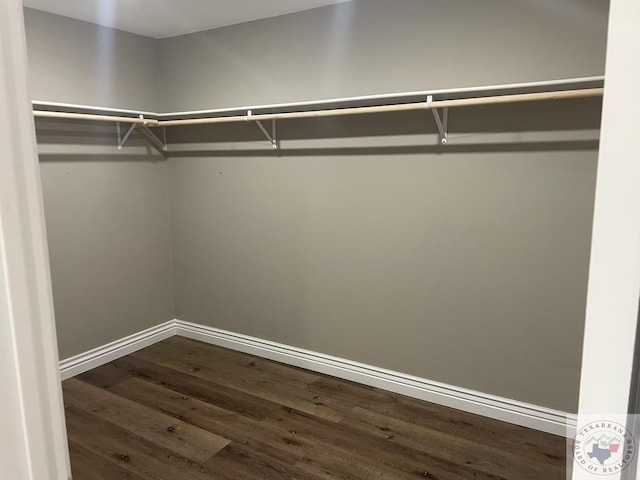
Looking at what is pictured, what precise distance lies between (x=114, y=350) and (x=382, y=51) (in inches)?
104

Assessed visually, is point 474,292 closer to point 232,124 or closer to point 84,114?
point 232,124

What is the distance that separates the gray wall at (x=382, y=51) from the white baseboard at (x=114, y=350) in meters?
1.67

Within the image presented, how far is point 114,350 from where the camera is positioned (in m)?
3.46

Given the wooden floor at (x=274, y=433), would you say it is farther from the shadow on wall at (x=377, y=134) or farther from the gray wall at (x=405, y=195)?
the shadow on wall at (x=377, y=134)

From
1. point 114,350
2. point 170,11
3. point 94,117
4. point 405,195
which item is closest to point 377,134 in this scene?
point 405,195

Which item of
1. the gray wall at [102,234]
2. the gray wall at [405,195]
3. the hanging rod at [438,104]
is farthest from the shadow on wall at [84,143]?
the hanging rod at [438,104]

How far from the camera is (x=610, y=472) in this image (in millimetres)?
567

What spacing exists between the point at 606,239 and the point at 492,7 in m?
2.22

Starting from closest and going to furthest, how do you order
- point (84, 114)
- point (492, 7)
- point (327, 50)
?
1. point (492, 7)
2. point (327, 50)
3. point (84, 114)

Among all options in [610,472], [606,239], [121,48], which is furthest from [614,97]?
[121,48]

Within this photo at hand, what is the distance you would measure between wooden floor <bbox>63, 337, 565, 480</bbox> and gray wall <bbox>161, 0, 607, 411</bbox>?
253 mm

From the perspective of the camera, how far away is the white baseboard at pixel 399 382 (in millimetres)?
2574

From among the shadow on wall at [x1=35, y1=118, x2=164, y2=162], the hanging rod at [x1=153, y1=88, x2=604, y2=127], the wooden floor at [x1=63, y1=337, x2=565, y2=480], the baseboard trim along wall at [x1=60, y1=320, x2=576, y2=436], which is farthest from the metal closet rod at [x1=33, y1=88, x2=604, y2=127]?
the wooden floor at [x1=63, y1=337, x2=565, y2=480]

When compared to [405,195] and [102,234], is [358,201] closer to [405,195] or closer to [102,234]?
[405,195]
